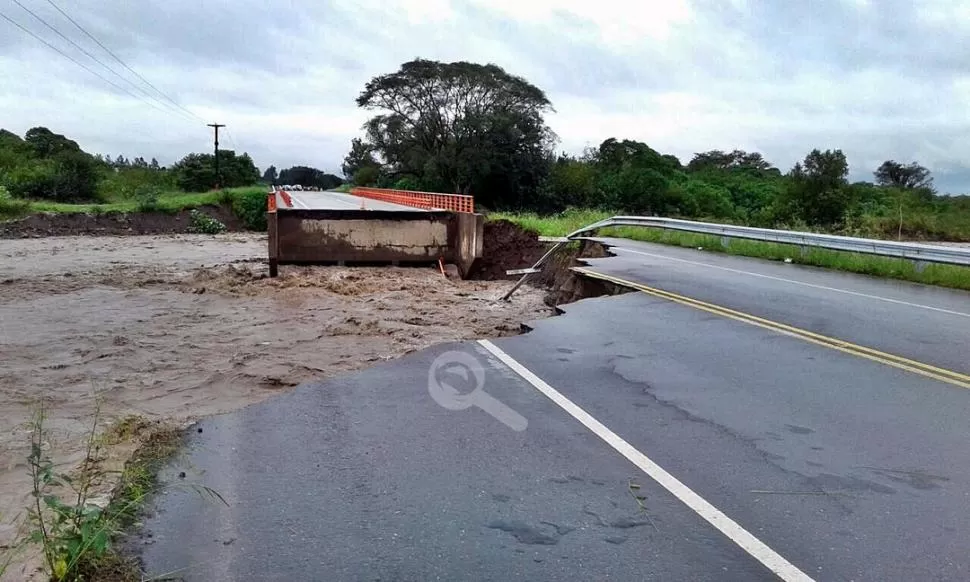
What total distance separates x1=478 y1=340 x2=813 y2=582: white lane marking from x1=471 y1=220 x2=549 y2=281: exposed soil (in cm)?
1548

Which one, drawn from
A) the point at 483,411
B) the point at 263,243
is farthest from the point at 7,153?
the point at 483,411

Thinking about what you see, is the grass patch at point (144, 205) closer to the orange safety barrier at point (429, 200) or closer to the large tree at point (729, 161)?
the orange safety barrier at point (429, 200)

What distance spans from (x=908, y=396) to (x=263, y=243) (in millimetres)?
36954

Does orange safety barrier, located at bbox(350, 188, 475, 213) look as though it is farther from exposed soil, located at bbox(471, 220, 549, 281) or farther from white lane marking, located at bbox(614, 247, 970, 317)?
Answer: white lane marking, located at bbox(614, 247, 970, 317)

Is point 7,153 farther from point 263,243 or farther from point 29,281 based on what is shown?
point 29,281

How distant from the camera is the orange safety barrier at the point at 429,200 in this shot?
24.4 m

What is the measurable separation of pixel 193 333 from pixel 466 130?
185 feet

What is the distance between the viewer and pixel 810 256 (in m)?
19.2

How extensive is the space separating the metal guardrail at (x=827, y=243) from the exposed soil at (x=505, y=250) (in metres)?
2.58

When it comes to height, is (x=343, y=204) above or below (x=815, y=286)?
above

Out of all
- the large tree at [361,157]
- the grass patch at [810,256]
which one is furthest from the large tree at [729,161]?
the grass patch at [810,256]

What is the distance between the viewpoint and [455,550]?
13.6ft

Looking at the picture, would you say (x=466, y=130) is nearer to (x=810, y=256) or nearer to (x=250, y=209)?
(x=250, y=209)

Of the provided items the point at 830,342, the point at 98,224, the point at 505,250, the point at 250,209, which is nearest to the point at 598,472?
the point at 830,342
